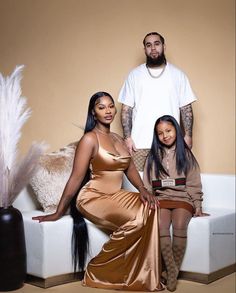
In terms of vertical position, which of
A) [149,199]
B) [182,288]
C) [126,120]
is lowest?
Answer: [182,288]

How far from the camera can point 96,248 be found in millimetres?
3730

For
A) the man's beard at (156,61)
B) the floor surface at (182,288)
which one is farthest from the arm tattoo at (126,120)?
the floor surface at (182,288)

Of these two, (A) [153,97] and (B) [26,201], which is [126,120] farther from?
(B) [26,201]

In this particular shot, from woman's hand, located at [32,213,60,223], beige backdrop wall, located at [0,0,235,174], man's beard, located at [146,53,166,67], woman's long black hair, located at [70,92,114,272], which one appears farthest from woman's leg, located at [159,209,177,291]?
beige backdrop wall, located at [0,0,235,174]

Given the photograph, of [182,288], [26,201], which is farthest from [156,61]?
[182,288]

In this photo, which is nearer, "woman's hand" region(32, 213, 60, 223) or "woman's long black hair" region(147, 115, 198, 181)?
"woman's hand" region(32, 213, 60, 223)

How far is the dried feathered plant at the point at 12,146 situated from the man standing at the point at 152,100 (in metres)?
1.16

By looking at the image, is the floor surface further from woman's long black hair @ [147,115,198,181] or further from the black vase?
woman's long black hair @ [147,115,198,181]

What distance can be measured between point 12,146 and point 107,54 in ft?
6.23

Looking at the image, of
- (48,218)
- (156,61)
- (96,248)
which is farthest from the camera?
(156,61)

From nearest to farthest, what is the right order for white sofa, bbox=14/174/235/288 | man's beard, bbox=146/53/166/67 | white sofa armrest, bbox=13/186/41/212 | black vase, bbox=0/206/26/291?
black vase, bbox=0/206/26/291, white sofa, bbox=14/174/235/288, white sofa armrest, bbox=13/186/41/212, man's beard, bbox=146/53/166/67

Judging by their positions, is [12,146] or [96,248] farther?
[96,248]

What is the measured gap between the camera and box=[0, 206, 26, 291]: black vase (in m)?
3.46

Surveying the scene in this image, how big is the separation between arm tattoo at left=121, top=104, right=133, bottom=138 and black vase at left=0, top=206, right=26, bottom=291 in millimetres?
1357
